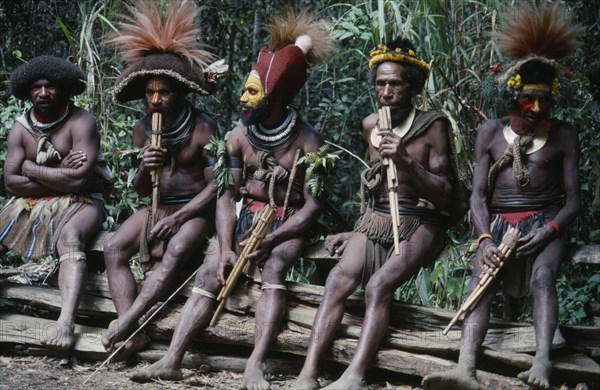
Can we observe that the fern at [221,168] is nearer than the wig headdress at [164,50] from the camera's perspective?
Yes

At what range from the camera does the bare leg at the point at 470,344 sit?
204 inches

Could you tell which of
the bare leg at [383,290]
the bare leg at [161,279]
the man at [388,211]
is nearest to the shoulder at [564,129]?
the man at [388,211]

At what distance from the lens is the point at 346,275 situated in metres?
5.80

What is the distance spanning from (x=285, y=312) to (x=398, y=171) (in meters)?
1.17

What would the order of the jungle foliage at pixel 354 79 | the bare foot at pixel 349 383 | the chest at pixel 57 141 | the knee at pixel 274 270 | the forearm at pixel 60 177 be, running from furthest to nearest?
the jungle foliage at pixel 354 79 → the chest at pixel 57 141 → the forearm at pixel 60 177 → the knee at pixel 274 270 → the bare foot at pixel 349 383

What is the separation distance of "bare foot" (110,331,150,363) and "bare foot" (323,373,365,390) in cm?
154

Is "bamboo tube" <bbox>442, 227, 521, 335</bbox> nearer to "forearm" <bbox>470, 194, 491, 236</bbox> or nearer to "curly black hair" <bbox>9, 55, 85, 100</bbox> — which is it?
"forearm" <bbox>470, 194, 491, 236</bbox>

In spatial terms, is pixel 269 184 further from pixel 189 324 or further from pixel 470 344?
pixel 470 344

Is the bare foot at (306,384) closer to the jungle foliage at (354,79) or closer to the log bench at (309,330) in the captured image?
the log bench at (309,330)

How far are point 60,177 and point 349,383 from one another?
2.62 m

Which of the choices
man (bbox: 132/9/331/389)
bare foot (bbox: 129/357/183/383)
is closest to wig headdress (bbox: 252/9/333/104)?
man (bbox: 132/9/331/389)

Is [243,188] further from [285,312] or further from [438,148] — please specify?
[438,148]

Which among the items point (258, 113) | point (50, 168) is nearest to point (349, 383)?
point (258, 113)

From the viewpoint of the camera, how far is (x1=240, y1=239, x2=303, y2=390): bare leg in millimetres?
5824
